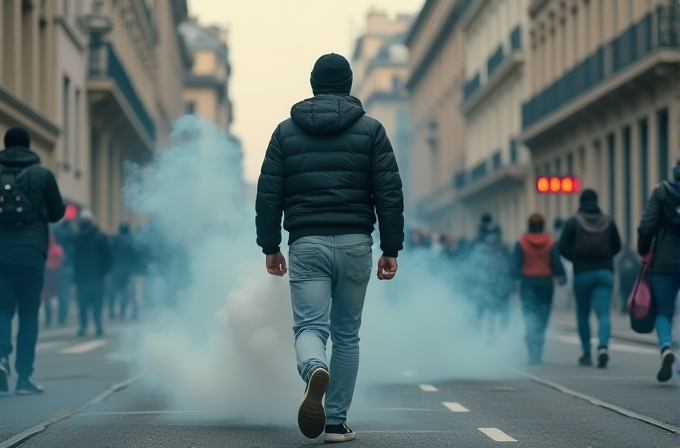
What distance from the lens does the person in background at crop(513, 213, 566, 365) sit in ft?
53.9

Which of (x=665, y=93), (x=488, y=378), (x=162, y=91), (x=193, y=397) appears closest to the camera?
(x=193, y=397)

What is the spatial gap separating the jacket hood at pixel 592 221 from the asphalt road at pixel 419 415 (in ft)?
5.27

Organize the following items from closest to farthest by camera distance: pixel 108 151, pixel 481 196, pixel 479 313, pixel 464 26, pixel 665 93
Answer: pixel 479 313, pixel 665 93, pixel 108 151, pixel 481 196, pixel 464 26

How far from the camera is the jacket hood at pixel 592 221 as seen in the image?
15.2 metres

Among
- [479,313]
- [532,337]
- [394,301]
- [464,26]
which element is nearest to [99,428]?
[394,301]

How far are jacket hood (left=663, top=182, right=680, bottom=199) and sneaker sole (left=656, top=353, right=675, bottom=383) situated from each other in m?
1.33

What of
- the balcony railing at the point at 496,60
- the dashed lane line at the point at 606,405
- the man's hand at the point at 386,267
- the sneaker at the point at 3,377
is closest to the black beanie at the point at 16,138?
the sneaker at the point at 3,377

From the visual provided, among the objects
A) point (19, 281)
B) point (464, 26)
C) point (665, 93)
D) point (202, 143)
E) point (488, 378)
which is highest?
point (464, 26)

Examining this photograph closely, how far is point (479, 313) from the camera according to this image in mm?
19531

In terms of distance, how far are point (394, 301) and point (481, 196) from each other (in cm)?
4675

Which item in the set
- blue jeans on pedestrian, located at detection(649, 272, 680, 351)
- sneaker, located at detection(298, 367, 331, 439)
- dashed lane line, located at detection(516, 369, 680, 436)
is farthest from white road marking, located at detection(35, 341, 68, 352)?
sneaker, located at detection(298, 367, 331, 439)

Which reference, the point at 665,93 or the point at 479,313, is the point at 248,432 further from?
the point at 665,93

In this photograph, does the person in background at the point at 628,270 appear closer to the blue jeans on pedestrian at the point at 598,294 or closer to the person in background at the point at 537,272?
the person in background at the point at 537,272

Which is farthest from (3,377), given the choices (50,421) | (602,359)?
(602,359)
